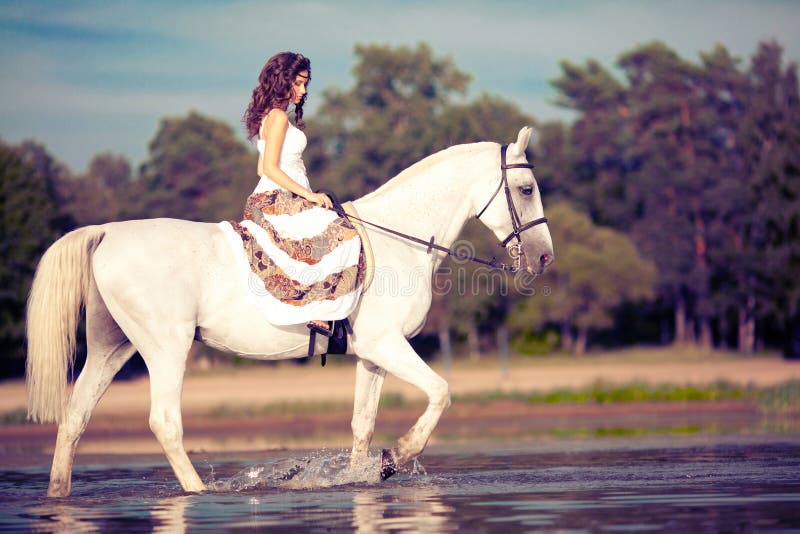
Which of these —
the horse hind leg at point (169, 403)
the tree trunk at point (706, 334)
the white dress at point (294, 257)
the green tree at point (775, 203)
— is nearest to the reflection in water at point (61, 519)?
the horse hind leg at point (169, 403)

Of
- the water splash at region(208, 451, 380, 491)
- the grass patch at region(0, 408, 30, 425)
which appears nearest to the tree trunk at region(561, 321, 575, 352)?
the grass patch at region(0, 408, 30, 425)

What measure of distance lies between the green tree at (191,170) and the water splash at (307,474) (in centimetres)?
5350

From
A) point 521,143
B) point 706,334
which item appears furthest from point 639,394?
point 706,334

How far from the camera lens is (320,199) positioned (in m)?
10.8

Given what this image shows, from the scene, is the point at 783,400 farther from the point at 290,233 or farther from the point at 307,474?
the point at 290,233

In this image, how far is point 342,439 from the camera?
20.5 m

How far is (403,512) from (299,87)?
4.15m

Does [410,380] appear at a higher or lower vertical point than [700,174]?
lower

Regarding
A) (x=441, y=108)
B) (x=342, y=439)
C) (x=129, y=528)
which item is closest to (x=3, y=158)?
(x=342, y=439)

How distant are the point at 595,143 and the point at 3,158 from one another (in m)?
40.1

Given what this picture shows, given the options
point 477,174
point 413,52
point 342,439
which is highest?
point 413,52

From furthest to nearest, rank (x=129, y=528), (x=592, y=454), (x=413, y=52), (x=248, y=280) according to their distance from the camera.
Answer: (x=413, y=52), (x=592, y=454), (x=248, y=280), (x=129, y=528)

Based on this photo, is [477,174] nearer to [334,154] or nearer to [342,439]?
[342,439]

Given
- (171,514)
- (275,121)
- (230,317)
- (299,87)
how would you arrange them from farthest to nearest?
1. (299,87)
2. (275,121)
3. (230,317)
4. (171,514)
